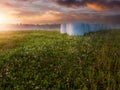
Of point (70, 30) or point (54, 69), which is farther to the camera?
point (70, 30)

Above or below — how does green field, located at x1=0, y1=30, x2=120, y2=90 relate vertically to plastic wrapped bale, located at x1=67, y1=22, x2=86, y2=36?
below

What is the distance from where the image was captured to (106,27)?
57.2 meters

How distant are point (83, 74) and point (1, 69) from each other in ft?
17.8

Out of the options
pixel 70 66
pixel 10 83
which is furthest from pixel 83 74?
pixel 10 83

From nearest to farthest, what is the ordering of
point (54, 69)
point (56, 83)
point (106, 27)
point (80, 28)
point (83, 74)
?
point (56, 83) → point (83, 74) → point (54, 69) → point (80, 28) → point (106, 27)

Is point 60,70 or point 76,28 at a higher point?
Answer: point 76,28

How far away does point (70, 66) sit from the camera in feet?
67.1

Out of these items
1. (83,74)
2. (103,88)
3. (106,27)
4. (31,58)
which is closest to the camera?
(103,88)

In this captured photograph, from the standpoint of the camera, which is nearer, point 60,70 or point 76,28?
point 60,70

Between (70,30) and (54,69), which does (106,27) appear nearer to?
(70,30)

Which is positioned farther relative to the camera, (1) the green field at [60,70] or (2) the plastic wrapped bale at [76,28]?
(2) the plastic wrapped bale at [76,28]

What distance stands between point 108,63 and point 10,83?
705 centimetres

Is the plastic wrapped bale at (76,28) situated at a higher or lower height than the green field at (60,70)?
higher

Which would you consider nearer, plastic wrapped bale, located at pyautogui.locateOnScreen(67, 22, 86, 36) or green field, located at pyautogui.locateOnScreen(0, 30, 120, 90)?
green field, located at pyautogui.locateOnScreen(0, 30, 120, 90)
